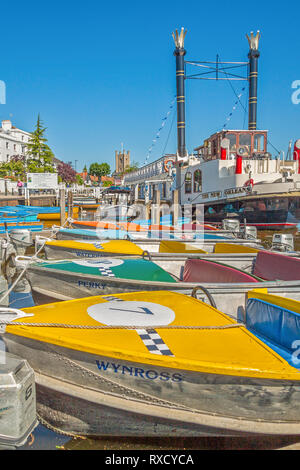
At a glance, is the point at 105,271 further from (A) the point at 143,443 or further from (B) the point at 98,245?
(A) the point at 143,443

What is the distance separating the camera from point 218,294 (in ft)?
17.7

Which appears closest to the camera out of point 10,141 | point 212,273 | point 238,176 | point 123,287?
point 123,287

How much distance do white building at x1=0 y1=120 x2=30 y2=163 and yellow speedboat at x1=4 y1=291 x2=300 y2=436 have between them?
65424 mm

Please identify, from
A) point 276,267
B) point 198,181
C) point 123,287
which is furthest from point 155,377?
point 198,181

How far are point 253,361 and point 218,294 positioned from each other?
7.27ft

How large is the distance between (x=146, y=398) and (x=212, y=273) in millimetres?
3603

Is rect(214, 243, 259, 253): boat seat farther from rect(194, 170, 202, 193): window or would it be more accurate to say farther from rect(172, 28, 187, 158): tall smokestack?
rect(172, 28, 187, 158): tall smokestack

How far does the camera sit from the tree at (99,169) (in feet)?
385

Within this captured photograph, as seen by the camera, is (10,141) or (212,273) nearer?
(212,273)

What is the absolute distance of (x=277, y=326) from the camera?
424cm

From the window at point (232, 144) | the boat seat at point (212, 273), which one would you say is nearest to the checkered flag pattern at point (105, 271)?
the boat seat at point (212, 273)

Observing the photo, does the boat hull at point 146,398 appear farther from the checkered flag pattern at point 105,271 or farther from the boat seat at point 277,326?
the checkered flag pattern at point 105,271

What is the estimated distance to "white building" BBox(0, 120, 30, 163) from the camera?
6412cm

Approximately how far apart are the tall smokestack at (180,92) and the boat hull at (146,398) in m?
26.0
